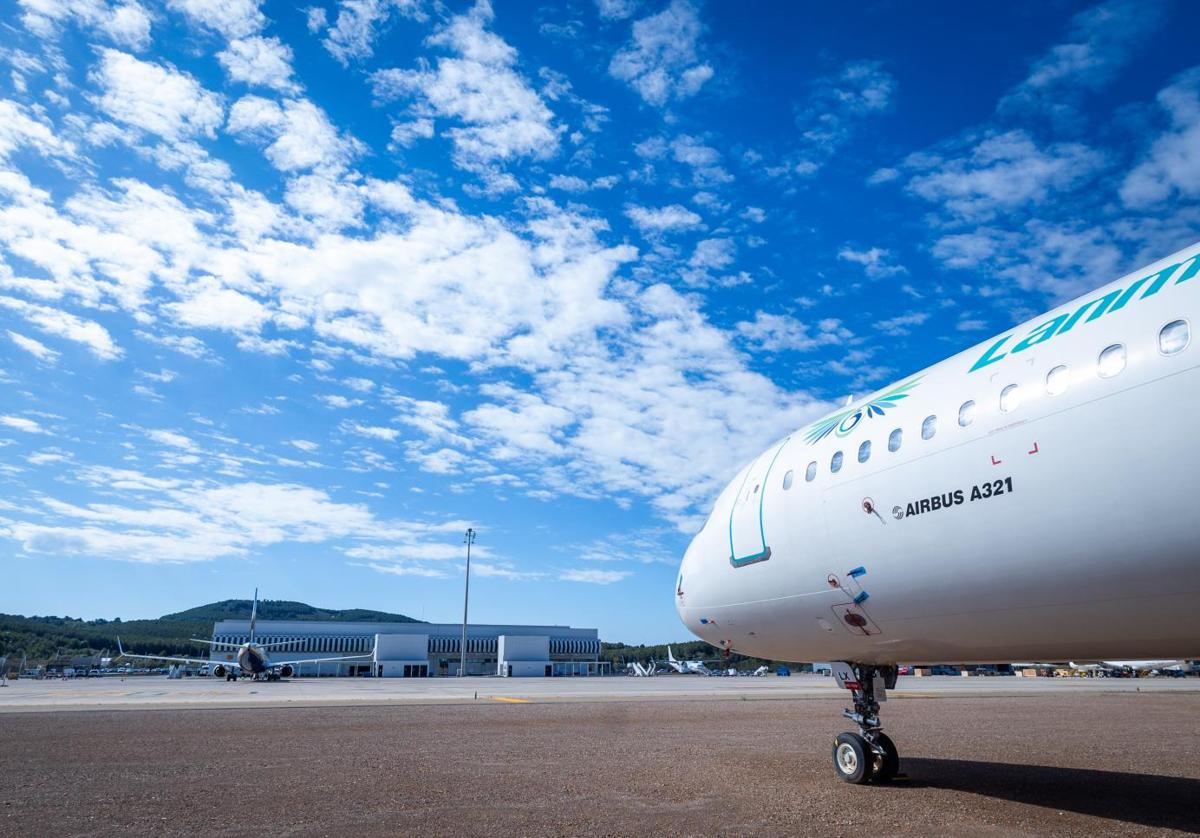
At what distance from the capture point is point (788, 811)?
31.3ft

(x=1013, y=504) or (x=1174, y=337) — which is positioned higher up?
(x=1174, y=337)

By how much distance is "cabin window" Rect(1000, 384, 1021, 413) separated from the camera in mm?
6953

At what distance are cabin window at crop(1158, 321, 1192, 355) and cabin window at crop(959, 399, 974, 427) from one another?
5.83 feet

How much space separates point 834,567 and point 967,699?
31.0 metres

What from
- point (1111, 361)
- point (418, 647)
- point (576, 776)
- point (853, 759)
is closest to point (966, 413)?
point (1111, 361)

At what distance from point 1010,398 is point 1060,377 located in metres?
0.52

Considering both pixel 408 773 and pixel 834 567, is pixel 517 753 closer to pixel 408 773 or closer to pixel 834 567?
pixel 408 773

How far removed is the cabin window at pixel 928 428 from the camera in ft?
25.7

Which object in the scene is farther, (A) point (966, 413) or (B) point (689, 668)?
(B) point (689, 668)

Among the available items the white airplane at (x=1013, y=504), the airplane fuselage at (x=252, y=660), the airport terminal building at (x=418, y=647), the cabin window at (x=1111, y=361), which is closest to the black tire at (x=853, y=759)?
the white airplane at (x=1013, y=504)

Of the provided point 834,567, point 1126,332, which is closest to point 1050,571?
point 1126,332

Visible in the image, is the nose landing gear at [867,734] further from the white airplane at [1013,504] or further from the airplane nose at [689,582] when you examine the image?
the airplane nose at [689,582]

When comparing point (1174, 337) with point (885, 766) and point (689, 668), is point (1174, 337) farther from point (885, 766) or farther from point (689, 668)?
point (689, 668)

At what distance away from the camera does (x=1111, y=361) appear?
618cm
